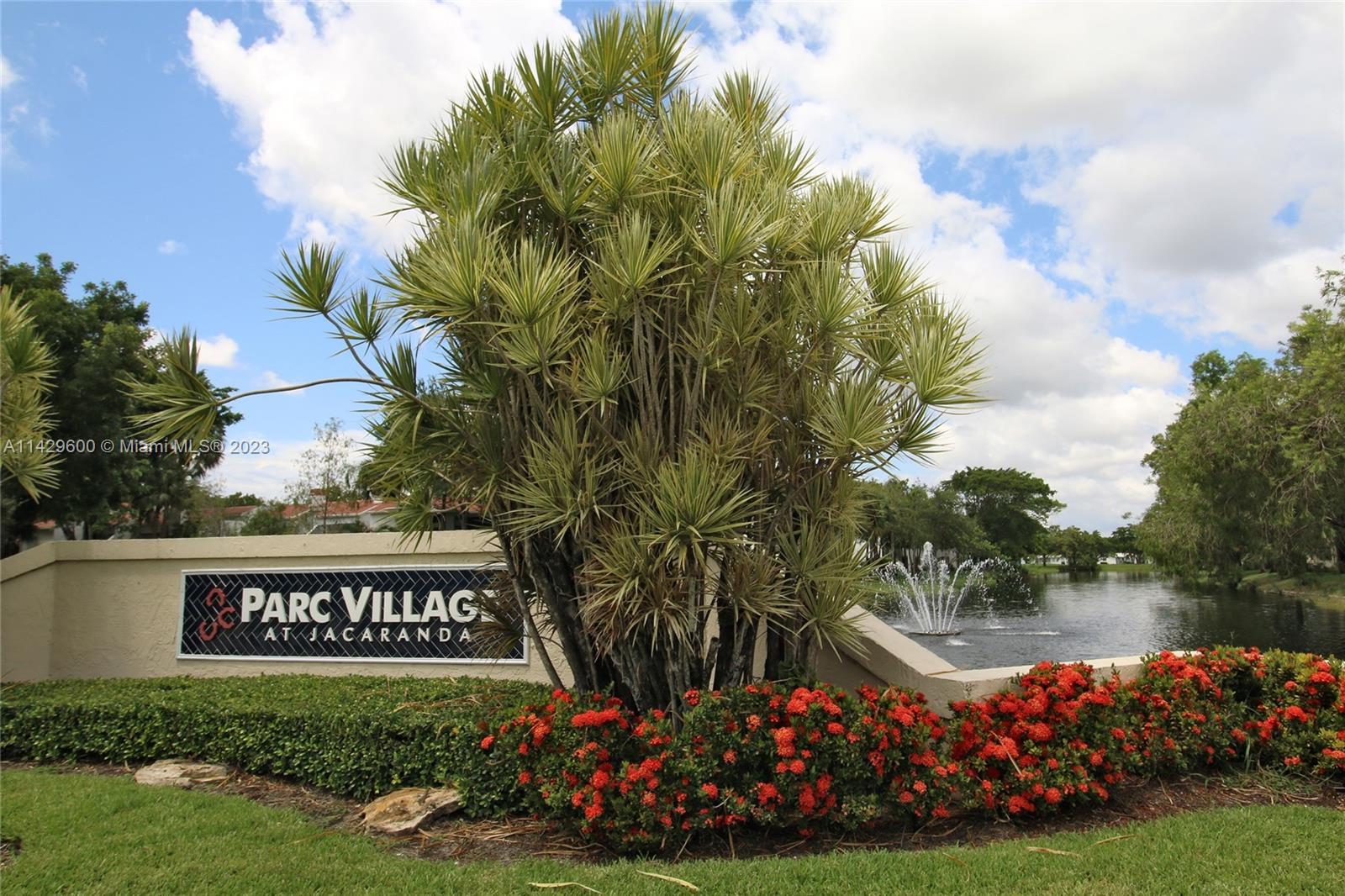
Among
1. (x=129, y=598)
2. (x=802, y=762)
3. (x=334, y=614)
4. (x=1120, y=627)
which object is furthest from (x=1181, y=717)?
(x=1120, y=627)

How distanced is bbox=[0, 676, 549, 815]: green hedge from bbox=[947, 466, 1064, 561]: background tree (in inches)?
2310

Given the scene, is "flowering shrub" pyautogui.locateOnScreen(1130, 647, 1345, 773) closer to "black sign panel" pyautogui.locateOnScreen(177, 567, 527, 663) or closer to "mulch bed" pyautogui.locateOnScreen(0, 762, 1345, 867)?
"mulch bed" pyautogui.locateOnScreen(0, 762, 1345, 867)

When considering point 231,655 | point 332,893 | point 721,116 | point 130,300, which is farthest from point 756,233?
point 130,300

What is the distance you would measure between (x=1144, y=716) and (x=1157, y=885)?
6.11 ft

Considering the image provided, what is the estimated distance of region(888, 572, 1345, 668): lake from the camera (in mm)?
14328

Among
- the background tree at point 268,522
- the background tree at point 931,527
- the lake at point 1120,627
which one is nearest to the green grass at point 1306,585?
the lake at point 1120,627

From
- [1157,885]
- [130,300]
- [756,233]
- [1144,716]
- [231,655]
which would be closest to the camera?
[1157,885]

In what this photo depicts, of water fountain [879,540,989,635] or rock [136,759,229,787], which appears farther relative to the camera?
water fountain [879,540,989,635]

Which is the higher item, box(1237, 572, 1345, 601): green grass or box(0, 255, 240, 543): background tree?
box(0, 255, 240, 543): background tree

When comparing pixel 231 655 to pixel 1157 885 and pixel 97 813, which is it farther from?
pixel 1157 885

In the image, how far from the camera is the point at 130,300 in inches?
998

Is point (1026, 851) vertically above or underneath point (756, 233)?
underneath

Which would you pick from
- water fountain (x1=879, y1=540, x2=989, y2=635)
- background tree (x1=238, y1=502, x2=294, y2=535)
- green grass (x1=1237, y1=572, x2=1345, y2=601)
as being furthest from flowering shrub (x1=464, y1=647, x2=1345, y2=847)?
background tree (x1=238, y1=502, x2=294, y2=535)

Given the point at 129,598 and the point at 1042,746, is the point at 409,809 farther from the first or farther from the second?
the point at 129,598
